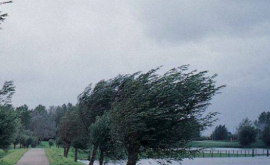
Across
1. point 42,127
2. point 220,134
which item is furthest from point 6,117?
point 220,134

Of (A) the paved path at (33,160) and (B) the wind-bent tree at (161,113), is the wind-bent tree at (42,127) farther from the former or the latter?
(B) the wind-bent tree at (161,113)

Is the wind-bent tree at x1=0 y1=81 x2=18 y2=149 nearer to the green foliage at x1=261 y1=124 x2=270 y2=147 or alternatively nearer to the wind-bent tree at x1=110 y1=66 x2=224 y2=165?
the wind-bent tree at x1=110 y1=66 x2=224 y2=165

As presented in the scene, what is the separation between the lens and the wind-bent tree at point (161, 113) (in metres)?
18.0

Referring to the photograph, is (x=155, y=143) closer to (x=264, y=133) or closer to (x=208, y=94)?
(x=208, y=94)

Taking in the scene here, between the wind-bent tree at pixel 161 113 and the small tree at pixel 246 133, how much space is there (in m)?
80.5

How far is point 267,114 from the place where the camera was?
172 metres

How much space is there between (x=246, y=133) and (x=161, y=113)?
83806mm

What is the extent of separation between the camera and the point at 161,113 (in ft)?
59.1

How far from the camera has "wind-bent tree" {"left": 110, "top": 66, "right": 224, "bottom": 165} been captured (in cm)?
1805

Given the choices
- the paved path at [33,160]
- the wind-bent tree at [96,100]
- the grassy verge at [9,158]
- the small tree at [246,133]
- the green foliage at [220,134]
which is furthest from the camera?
the green foliage at [220,134]

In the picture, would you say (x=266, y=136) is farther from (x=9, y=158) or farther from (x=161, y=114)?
(x=161, y=114)

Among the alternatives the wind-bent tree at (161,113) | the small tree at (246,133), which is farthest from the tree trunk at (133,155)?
the small tree at (246,133)

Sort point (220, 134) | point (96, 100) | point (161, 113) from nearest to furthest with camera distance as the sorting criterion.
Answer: point (161, 113)
point (96, 100)
point (220, 134)

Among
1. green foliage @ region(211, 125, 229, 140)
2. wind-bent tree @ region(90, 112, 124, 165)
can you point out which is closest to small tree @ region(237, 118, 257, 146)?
green foliage @ region(211, 125, 229, 140)
